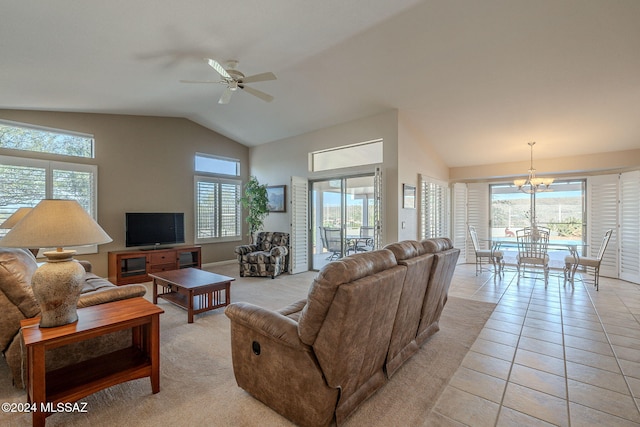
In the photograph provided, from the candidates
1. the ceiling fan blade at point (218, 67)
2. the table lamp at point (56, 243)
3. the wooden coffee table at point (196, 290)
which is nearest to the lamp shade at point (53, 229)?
the table lamp at point (56, 243)

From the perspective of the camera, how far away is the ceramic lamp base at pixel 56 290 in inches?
69.4

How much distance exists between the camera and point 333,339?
5.04 ft

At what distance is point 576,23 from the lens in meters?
2.97

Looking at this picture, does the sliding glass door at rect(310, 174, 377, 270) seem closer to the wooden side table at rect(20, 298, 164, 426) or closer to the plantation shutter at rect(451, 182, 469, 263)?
the plantation shutter at rect(451, 182, 469, 263)

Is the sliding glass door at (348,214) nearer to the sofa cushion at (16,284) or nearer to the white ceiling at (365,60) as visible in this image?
the white ceiling at (365,60)

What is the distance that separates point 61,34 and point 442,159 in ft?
22.0

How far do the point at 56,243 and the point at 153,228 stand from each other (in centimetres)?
440

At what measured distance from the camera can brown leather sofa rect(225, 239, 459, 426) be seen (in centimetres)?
154

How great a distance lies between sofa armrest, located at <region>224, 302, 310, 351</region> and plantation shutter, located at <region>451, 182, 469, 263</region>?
20.5 feet

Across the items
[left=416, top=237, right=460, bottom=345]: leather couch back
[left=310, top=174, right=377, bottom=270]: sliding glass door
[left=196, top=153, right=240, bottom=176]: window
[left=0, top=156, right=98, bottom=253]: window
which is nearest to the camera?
[left=416, top=237, right=460, bottom=345]: leather couch back

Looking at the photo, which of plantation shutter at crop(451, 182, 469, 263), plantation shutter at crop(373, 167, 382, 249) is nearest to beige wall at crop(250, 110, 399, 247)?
plantation shutter at crop(373, 167, 382, 249)

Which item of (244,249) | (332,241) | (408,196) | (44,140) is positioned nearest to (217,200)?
(244,249)

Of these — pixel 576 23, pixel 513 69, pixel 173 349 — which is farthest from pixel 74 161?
pixel 576 23

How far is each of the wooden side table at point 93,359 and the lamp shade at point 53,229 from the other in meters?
0.54
